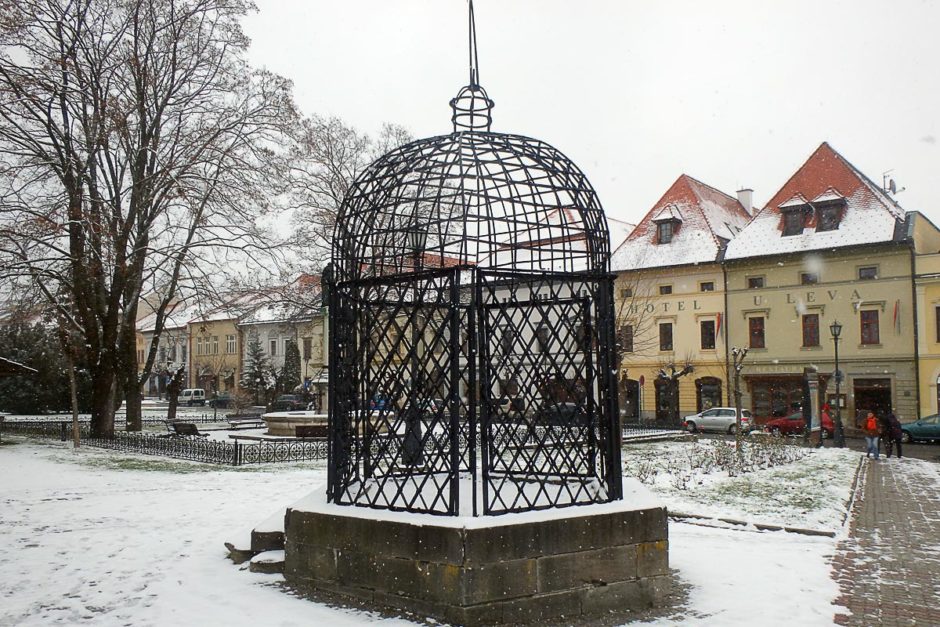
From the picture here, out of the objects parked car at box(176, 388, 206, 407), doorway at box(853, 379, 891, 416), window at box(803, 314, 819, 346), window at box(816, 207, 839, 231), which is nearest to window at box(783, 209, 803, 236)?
window at box(816, 207, 839, 231)

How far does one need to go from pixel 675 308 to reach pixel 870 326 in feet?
30.0

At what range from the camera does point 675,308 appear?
40.2m

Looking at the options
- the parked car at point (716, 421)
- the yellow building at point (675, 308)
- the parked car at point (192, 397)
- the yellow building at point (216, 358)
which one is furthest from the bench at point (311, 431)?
the yellow building at point (216, 358)

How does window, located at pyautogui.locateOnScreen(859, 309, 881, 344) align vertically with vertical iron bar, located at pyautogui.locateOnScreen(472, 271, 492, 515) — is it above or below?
above

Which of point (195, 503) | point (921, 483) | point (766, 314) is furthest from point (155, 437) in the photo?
point (766, 314)

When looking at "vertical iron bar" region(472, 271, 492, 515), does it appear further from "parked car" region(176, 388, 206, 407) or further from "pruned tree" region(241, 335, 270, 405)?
"parked car" region(176, 388, 206, 407)

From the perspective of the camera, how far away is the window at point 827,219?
1420 inches

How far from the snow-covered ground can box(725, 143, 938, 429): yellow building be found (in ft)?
70.7

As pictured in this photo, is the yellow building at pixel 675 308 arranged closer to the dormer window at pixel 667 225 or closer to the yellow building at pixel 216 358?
the dormer window at pixel 667 225

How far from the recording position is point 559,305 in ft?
25.3

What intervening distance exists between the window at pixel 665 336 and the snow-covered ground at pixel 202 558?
25.3 meters

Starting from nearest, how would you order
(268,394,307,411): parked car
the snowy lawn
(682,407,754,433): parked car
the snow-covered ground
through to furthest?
the snow-covered ground < the snowy lawn < (682,407,754,433): parked car < (268,394,307,411): parked car

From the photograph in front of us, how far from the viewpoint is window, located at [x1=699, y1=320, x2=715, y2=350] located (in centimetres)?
3909

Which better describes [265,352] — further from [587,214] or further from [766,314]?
[587,214]
